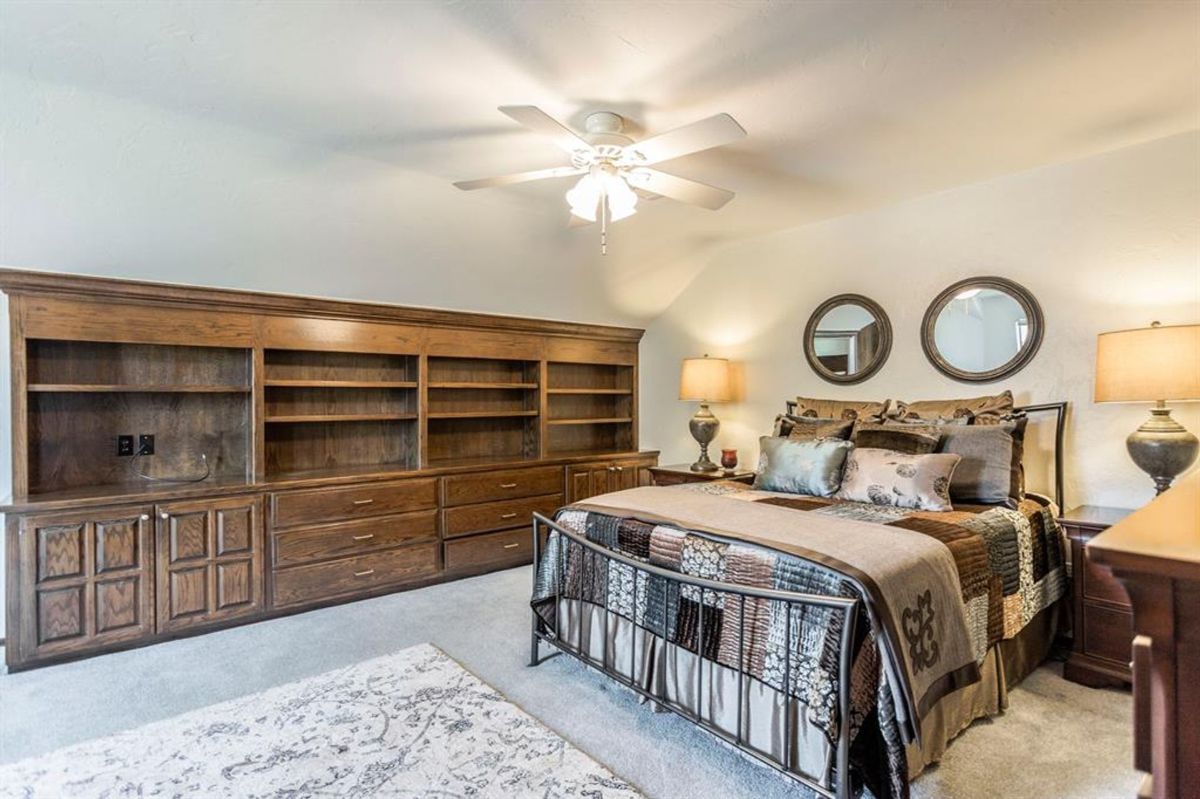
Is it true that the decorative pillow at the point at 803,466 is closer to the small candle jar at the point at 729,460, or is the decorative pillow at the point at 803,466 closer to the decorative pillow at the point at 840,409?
the decorative pillow at the point at 840,409

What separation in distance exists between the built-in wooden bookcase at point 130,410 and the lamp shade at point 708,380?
3023mm

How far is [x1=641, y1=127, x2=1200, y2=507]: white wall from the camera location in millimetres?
2910

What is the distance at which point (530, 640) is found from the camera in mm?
3115

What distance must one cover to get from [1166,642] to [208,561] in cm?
390

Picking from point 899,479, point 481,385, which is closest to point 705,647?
point 899,479

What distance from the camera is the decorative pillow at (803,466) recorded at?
3.08 m

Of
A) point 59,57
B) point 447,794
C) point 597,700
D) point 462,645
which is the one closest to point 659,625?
point 597,700

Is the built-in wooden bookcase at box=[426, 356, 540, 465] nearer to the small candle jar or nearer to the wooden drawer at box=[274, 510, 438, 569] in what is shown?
the wooden drawer at box=[274, 510, 438, 569]

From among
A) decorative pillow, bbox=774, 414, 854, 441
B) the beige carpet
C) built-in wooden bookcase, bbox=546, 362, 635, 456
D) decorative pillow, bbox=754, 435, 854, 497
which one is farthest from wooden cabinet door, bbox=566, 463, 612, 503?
decorative pillow, bbox=754, 435, 854, 497

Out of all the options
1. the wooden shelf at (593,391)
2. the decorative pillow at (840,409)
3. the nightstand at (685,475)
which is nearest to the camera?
the decorative pillow at (840,409)

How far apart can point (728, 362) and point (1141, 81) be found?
2.79 meters

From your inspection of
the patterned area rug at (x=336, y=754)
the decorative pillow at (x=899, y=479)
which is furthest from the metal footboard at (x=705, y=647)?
the decorative pillow at (x=899, y=479)

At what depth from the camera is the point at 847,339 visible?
4.09 m

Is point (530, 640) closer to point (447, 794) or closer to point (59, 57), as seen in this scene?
point (447, 794)
